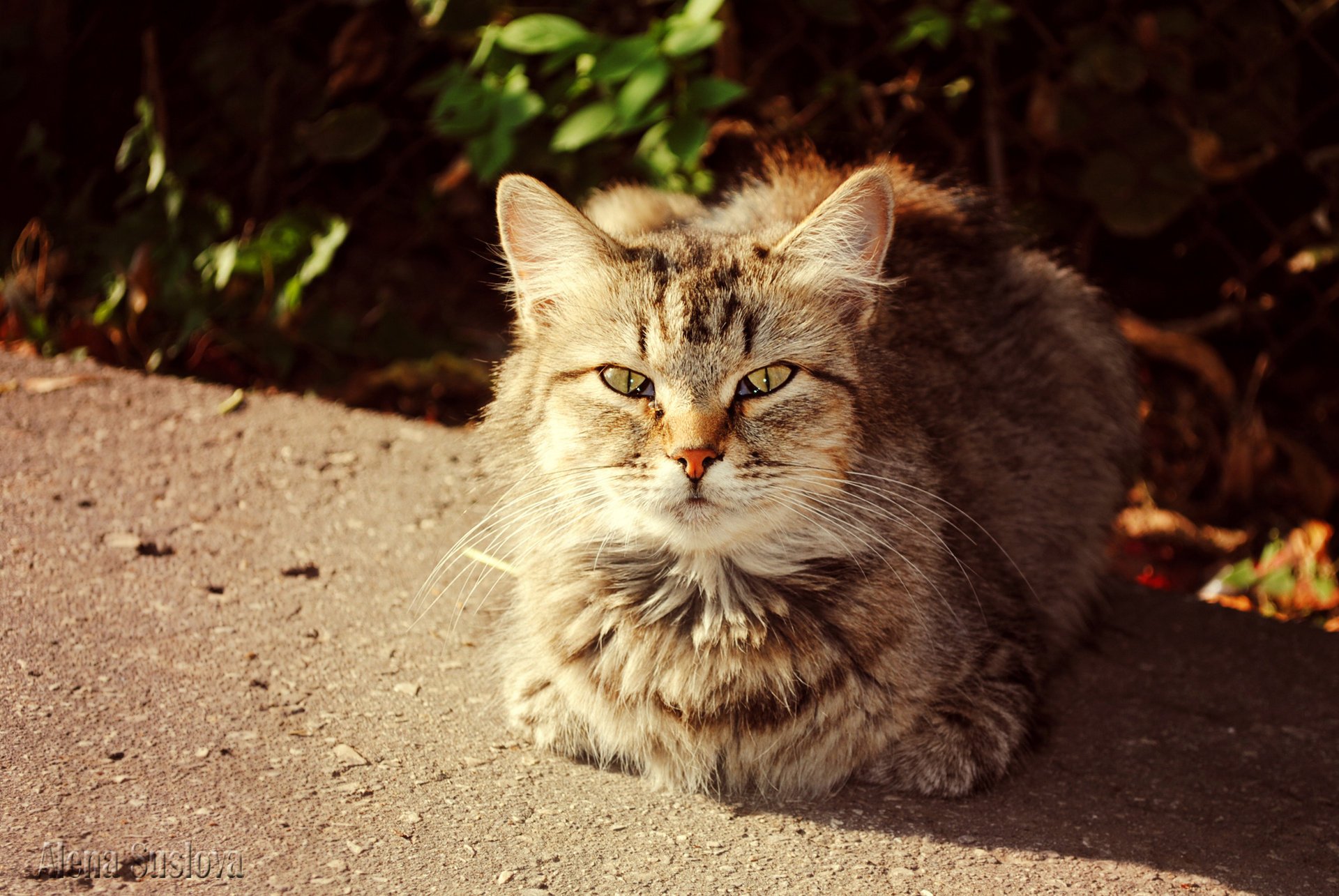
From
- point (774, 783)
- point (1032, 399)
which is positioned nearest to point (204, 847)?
point (774, 783)

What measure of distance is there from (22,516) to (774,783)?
2073 mm

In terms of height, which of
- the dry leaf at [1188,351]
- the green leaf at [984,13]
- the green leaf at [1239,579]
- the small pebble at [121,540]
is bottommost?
the green leaf at [1239,579]

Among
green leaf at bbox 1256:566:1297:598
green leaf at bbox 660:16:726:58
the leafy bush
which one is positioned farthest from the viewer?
green leaf at bbox 1256:566:1297:598

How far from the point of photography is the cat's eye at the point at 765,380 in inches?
95.2

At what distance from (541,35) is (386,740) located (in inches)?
91.8

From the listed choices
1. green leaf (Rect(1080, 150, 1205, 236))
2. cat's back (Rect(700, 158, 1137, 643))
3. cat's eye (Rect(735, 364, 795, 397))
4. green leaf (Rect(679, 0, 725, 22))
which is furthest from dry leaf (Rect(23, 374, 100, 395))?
green leaf (Rect(1080, 150, 1205, 236))

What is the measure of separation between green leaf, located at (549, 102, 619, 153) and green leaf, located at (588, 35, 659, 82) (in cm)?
11

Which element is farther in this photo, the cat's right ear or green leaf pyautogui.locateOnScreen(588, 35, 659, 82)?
green leaf pyautogui.locateOnScreen(588, 35, 659, 82)

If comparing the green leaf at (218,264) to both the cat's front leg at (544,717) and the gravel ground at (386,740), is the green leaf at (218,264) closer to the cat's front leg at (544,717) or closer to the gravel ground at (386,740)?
the gravel ground at (386,740)

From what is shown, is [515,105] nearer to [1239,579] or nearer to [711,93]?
[711,93]

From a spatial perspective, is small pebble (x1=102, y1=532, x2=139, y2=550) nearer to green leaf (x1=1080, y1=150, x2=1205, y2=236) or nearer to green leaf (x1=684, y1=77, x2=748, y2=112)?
green leaf (x1=684, y1=77, x2=748, y2=112)

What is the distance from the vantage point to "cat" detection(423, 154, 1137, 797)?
2367 millimetres

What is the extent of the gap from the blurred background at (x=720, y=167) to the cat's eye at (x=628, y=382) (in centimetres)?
175

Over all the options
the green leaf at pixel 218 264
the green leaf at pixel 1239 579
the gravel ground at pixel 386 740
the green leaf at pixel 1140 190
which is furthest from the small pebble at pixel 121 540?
the green leaf at pixel 1239 579
